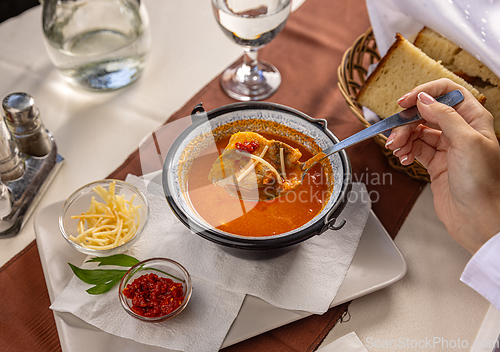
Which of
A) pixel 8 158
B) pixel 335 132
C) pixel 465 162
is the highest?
pixel 465 162

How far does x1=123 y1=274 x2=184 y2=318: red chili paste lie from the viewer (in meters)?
1.37

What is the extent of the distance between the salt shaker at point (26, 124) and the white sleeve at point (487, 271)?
5.18 feet

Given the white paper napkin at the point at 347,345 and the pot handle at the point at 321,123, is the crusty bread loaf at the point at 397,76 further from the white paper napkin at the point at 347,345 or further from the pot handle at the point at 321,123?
the white paper napkin at the point at 347,345

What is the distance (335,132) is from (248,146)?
1.92 ft

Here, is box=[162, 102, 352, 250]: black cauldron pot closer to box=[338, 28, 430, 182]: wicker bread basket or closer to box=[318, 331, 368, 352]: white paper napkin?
box=[338, 28, 430, 182]: wicker bread basket

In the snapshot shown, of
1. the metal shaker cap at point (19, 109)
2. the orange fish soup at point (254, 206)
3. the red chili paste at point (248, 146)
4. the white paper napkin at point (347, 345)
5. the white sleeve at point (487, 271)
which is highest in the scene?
the white sleeve at point (487, 271)

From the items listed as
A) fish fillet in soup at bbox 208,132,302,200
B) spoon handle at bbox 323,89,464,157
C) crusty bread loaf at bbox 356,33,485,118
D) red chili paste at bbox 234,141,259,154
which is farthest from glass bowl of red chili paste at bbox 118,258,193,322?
crusty bread loaf at bbox 356,33,485,118

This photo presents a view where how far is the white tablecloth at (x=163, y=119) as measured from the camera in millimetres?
1479

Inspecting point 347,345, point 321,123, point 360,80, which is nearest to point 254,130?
point 321,123

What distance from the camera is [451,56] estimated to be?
5.78 feet

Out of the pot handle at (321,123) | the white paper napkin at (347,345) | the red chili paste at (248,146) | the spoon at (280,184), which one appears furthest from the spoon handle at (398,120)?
the white paper napkin at (347,345)

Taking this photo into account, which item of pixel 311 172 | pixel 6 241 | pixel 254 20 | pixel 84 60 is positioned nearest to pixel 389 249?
pixel 311 172

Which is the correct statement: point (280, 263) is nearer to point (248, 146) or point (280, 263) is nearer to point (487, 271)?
point (248, 146)

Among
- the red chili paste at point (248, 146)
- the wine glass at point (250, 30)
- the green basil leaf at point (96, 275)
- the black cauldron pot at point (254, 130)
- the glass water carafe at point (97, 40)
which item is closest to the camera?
the black cauldron pot at point (254, 130)
